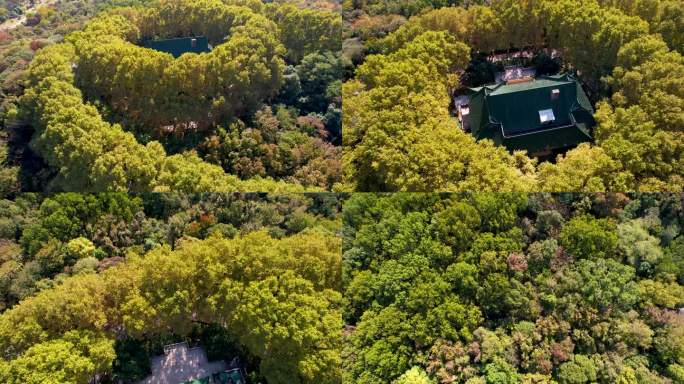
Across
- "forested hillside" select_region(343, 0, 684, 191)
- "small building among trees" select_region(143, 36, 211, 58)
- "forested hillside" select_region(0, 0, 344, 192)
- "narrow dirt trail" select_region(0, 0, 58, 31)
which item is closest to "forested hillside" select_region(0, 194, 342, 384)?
"forested hillside" select_region(0, 0, 344, 192)

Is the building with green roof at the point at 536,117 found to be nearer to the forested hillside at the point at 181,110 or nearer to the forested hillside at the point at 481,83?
the forested hillside at the point at 481,83

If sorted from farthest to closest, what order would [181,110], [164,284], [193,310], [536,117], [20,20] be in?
[20,20], [181,110], [536,117], [193,310], [164,284]

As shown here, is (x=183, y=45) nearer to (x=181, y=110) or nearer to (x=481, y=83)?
(x=181, y=110)

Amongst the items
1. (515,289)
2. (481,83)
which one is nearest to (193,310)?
(515,289)

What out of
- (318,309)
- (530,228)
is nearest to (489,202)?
(530,228)

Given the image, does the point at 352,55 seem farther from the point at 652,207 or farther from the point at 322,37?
the point at 652,207

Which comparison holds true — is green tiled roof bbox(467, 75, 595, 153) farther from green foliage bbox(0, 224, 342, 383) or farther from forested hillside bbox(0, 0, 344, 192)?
green foliage bbox(0, 224, 342, 383)
